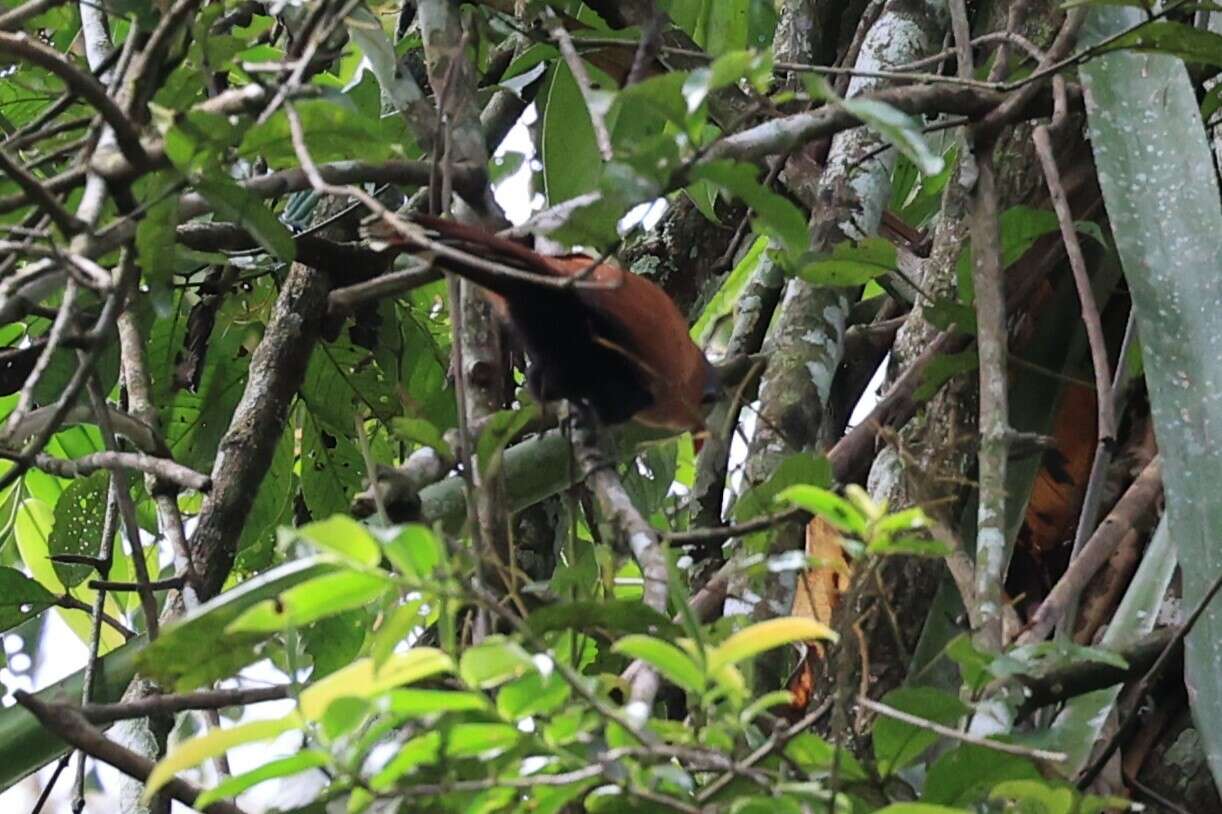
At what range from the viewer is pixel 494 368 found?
122 cm

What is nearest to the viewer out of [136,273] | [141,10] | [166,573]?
[136,273]

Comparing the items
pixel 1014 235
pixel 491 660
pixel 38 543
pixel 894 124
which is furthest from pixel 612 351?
pixel 38 543

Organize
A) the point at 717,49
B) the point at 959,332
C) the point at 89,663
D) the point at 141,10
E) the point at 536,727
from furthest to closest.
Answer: the point at 717,49, the point at 959,332, the point at 89,663, the point at 141,10, the point at 536,727

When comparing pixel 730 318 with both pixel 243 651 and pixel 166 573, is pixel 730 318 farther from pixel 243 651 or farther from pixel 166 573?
pixel 243 651

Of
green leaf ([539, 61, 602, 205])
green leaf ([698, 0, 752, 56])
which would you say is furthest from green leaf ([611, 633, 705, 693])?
green leaf ([698, 0, 752, 56])

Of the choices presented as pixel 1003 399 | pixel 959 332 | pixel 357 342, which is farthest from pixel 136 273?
pixel 357 342

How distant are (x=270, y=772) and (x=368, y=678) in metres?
0.10

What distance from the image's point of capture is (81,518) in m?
1.74

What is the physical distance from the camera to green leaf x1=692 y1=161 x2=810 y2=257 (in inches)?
33.1

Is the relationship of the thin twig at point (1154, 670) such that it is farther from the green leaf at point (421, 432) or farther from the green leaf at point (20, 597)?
the green leaf at point (20, 597)

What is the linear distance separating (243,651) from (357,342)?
1.22 m

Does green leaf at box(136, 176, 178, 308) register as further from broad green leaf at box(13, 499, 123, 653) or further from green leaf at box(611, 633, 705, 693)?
broad green leaf at box(13, 499, 123, 653)

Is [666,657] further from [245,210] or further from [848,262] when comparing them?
[848,262]

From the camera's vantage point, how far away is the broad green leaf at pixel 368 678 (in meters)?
0.62
